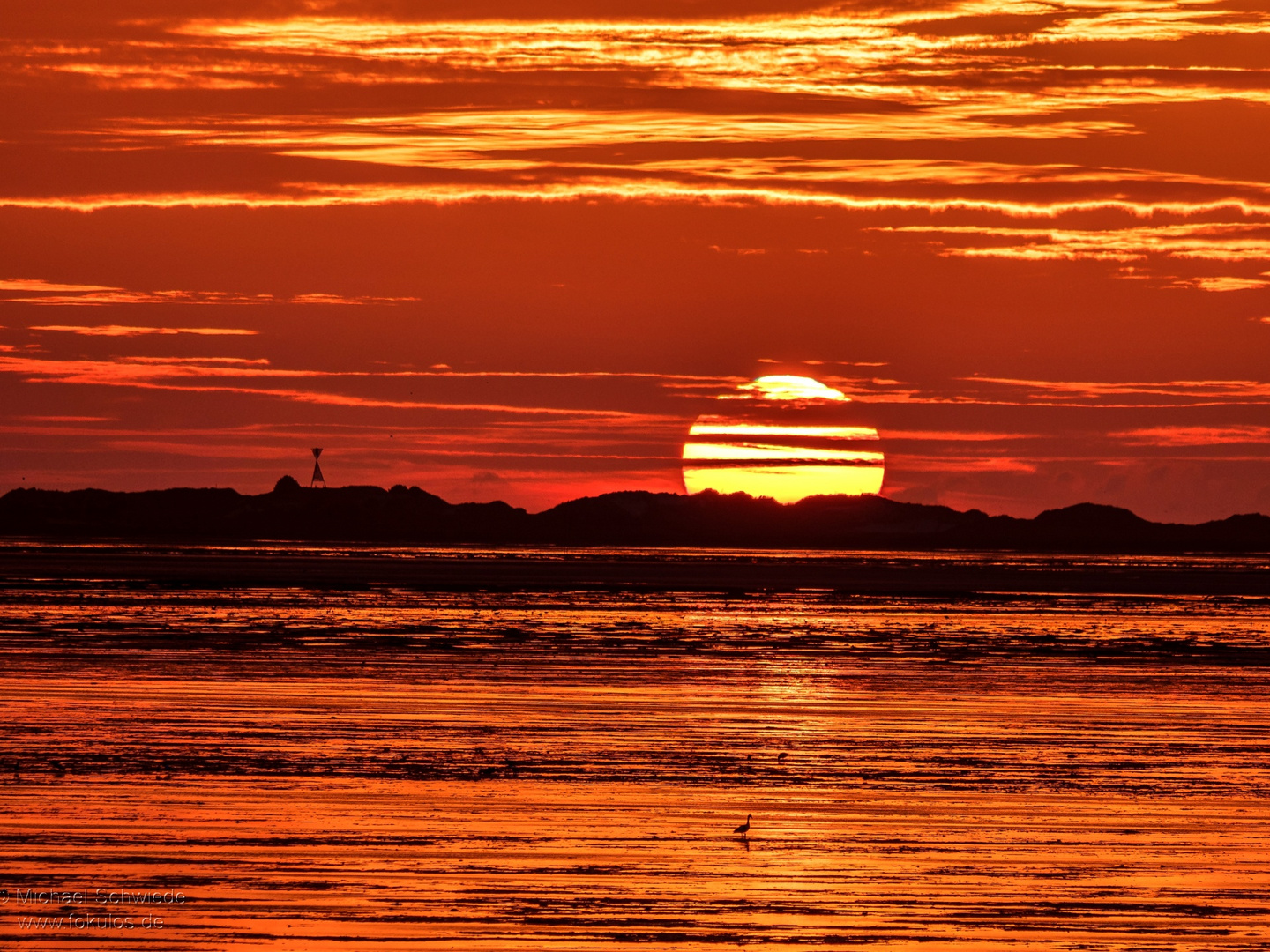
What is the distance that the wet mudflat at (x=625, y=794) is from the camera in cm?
1620

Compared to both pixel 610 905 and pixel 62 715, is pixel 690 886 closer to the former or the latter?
pixel 610 905

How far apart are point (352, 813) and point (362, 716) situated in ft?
31.0

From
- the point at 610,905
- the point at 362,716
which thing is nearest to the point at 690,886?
the point at 610,905

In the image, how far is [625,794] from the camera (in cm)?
2256

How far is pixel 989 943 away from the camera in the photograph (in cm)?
1545

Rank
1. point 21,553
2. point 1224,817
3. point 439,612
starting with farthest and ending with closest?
point 21,553, point 439,612, point 1224,817

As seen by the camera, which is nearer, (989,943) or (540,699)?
(989,943)

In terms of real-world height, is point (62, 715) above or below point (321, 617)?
below

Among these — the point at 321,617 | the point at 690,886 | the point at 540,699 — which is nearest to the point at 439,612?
the point at 321,617

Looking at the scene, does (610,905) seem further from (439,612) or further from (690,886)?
(439,612)

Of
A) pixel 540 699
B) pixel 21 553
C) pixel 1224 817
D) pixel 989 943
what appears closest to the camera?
pixel 989 943

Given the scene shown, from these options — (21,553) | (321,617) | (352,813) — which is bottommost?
(352,813)

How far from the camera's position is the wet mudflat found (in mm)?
16203

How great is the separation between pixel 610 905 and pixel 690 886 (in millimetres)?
1285
